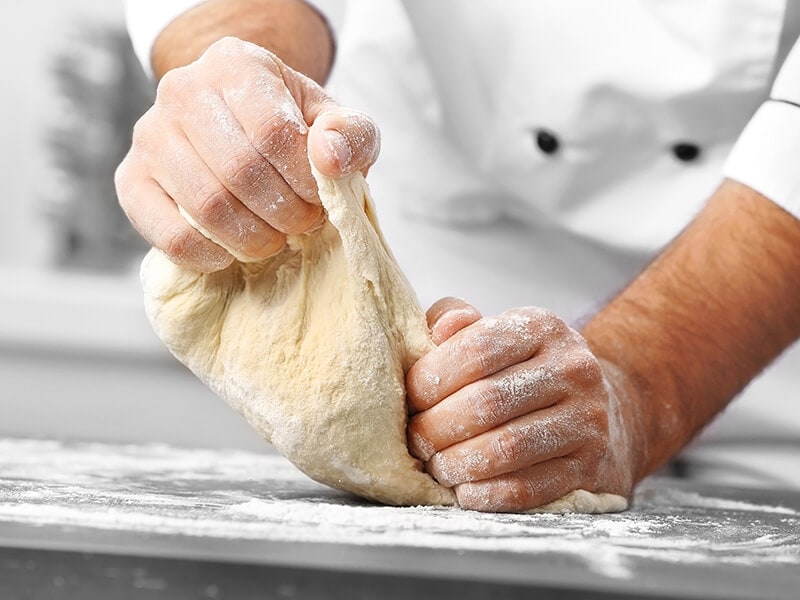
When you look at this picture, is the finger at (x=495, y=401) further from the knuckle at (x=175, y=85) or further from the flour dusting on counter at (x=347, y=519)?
the knuckle at (x=175, y=85)

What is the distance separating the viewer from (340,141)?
823mm

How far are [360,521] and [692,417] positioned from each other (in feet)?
1.87

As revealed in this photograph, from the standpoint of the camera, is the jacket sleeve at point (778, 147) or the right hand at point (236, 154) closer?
the right hand at point (236, 154)

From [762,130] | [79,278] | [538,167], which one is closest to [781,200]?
[762,130]

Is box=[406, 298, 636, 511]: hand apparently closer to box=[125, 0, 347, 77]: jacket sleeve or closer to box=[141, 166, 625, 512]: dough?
box=[141, 166, 625, 512]: dough

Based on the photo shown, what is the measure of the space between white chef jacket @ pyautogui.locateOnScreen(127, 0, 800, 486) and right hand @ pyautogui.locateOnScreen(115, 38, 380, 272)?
48 cm

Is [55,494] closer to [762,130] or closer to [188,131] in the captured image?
[188,131]

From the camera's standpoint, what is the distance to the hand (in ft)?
2.87

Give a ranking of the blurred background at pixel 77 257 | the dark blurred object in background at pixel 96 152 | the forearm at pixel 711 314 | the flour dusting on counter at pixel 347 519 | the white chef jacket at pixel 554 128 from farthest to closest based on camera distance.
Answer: the dark blurred object in background at pixel 96 152 → the blurred background at pixel 77 257 → the white chef jacket at pixel 554 128 → the forearm at pixel 711 314 → the flour dusting on counter at pixel 347 519

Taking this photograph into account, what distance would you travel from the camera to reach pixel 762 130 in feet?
3.86

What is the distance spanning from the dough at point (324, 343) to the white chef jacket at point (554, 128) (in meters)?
0.52

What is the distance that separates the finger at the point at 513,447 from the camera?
87 cm

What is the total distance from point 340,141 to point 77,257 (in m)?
2.55

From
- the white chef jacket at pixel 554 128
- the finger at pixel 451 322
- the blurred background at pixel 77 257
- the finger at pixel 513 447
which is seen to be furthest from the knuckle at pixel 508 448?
the blurred background at pixel 77 257
